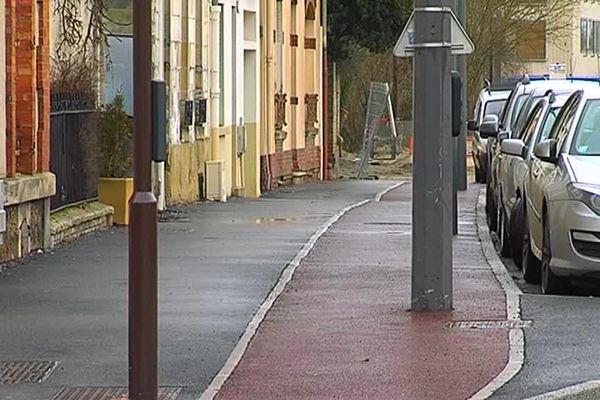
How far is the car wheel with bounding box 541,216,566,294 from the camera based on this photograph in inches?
504

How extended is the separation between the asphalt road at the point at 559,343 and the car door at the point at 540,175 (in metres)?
0.60

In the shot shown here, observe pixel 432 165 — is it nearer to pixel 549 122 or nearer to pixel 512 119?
pixel 549 122

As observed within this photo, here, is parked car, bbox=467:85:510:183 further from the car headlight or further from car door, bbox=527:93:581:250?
the car headlight

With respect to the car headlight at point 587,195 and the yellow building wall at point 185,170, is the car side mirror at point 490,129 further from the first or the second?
the car headlight at point 587,195

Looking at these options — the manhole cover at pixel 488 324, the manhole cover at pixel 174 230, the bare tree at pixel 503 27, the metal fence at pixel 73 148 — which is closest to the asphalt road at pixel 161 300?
the manhole cover at pixel 174 230

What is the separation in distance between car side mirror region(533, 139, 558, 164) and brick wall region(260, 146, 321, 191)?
1962 cm

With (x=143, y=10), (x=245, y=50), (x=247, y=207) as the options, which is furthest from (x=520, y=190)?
(x=245, y=50)

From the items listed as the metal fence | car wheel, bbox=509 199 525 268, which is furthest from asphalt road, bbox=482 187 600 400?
the metal fence

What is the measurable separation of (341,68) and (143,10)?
3910 cm

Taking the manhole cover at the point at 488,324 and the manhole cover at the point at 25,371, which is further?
the manhole cover at the point at 488,324

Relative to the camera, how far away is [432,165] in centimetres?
1170

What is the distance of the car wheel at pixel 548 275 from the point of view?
12805mm

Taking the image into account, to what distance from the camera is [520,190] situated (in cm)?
1532

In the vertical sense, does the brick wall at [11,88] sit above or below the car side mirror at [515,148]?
above
